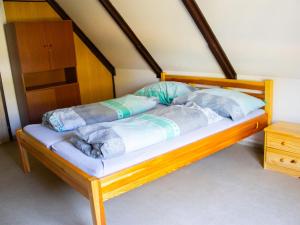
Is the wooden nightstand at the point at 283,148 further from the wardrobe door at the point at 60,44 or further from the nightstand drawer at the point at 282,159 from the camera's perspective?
the wardrobe door at the point at 60,44

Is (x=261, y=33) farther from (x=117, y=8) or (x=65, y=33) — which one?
(x=65, y=33)

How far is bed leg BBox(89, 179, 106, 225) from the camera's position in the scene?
6.06ft

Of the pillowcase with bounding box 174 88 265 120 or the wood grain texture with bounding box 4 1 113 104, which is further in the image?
the wood grain texture with bounding box 4 1 113 104

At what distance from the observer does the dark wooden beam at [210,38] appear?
9.10ft

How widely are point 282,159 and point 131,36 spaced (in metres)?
2.22

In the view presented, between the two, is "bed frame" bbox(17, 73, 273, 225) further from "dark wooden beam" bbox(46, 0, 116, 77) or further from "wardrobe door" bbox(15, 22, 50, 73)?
"dark wooden beam" bbox(46, 0, 116, 77)

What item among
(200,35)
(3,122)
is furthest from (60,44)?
(200,35)

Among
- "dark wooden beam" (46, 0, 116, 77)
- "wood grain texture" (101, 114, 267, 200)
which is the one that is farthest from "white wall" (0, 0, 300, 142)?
"wood grain texture" (101, 114, 267, 200)

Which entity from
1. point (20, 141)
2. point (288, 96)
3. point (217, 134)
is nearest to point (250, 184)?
point (217, 134)

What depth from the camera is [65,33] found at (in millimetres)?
4098

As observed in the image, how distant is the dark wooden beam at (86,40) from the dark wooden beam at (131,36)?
0.99 meters

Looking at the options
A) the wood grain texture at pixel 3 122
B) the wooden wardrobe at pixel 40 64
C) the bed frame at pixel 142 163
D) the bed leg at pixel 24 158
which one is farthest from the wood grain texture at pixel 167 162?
the wood grain texture at pixel 3 122

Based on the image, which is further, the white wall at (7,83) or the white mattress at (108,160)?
the white wall at (7,83)

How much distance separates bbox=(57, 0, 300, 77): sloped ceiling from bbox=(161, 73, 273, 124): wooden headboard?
0.10 metres
